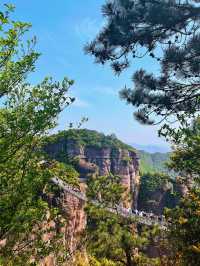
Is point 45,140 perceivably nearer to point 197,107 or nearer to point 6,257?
point 6,257

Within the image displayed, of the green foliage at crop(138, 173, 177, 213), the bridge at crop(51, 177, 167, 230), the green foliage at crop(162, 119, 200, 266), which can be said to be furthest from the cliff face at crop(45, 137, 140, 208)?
the green foliage at crop(162, 119, 200, 266)

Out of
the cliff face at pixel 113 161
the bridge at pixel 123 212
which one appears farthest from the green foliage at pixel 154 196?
the bridge at pixel 123 212

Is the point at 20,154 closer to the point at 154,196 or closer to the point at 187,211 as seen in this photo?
the point at 187,211

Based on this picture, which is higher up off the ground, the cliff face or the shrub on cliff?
the cliff face

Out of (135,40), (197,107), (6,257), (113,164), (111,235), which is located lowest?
(6,257)

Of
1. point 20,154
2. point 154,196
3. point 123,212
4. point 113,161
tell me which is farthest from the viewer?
point 113,161

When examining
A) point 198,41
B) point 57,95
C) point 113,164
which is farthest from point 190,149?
point 113,164

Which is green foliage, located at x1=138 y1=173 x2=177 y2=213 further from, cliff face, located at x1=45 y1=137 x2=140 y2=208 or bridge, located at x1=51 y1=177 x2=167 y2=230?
bridge, located at x1=51 y1=177 x2=167 y2=230

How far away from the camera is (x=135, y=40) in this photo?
994 cm

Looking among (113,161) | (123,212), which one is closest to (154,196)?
(113,161)

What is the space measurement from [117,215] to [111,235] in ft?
5.82

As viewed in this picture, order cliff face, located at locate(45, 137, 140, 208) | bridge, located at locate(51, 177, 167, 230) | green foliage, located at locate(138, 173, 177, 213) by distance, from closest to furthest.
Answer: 1. bridge, located at locate(51, 177, 167, 230)
2. green foliage, located at locate(138, 173, 177, 213)
3. cliff face, located at locate(45, 137, 140, 208)

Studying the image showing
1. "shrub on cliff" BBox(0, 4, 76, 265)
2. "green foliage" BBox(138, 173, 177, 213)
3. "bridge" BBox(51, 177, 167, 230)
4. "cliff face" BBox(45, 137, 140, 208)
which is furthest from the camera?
"cliff face" BBox(45, 137, 140, 208)

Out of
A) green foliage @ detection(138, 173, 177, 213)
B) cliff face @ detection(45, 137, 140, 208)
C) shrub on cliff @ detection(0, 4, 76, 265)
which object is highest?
cliff face @ detection(45, 137, 140, 208)
